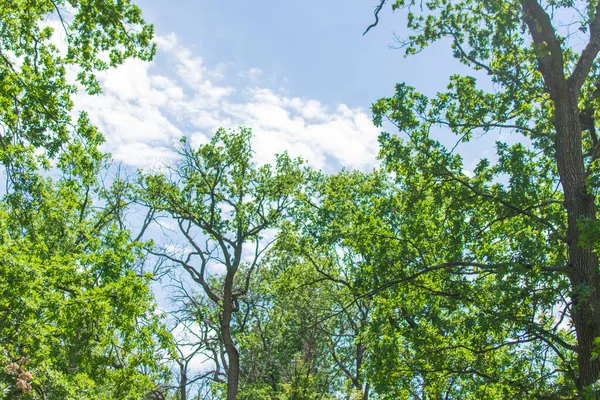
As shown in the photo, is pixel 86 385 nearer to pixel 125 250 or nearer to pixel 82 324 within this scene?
pixel 82 324

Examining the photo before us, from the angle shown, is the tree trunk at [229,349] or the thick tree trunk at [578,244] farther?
the tree trunk at [229,349]

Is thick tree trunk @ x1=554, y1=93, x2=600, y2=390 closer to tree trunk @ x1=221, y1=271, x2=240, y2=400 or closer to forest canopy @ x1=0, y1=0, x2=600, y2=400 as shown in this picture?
forest canopy @ x1=0, y1=0, x2=600, y2=400

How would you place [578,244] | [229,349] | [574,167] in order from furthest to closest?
[229,349] → [574,167] → [578,244]

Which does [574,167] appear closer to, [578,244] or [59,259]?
[578,244]

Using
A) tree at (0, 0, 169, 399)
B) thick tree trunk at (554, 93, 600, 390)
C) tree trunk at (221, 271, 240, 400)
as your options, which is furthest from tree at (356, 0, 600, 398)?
tree trunk at (221, 271, 240, 400)

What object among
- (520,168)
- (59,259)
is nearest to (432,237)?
(520,168)

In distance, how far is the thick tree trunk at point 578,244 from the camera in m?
7.29

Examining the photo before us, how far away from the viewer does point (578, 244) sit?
6.67 metres

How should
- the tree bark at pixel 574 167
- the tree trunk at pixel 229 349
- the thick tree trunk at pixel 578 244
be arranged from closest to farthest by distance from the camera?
1. the thick tree trunk at pixel 578 244
2. the tree bark at pixel 574 167
3. the tree trunk at pixel 229 349

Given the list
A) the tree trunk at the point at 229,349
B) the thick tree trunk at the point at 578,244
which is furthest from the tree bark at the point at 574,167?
the tree trunk at the point at 229,349

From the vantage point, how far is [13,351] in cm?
1048

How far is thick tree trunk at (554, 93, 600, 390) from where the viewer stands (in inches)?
287

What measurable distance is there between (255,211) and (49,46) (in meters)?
12.7

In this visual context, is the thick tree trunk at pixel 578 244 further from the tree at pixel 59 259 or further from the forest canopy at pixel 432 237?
the tree at pixel 59 259
